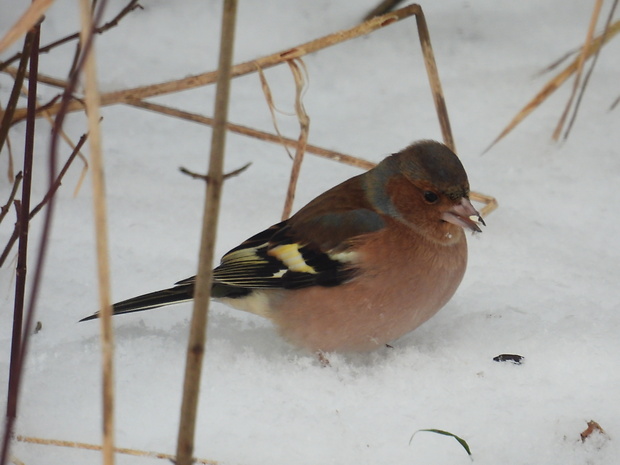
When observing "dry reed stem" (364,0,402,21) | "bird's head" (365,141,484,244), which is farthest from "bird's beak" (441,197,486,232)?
"dry reed stem" (364,0,402,21)

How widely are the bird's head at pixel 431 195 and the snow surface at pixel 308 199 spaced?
38cm

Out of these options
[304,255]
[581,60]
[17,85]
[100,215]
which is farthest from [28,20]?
[581,60]

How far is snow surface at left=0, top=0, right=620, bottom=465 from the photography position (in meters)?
2.64

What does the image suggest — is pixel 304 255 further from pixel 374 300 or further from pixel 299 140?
pixel 299 140

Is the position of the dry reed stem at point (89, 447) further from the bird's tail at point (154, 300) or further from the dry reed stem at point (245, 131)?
the dry reed stem at point (245, 131)

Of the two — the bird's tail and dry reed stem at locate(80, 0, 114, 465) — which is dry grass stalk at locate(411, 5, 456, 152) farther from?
dry reed stem at locate(80, 0, 114, 465)

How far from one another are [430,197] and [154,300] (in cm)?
107

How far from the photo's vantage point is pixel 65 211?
13.2ft

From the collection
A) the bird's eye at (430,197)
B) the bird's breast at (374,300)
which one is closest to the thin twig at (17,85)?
the bird's breast at (374,300)

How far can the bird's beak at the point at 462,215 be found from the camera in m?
3.23

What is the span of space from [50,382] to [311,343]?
2.91 ft

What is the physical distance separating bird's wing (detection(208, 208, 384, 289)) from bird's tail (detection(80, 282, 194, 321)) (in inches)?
7.3

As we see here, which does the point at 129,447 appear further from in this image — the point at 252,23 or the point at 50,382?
the point at 252,23

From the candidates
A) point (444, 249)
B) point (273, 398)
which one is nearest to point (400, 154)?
point (444, 249)
